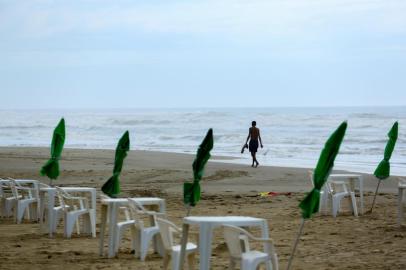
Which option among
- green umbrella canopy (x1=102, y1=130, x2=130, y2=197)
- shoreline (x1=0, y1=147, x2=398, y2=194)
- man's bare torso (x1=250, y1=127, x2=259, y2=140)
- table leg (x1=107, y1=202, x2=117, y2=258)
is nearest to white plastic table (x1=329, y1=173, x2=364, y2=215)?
shoreline (x1=0, y1=147, x2=398, y2=194)

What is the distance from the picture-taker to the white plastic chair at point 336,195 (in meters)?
13.4

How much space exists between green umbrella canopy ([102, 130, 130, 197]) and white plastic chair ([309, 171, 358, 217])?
4038 millimetres

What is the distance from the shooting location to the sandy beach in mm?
9055

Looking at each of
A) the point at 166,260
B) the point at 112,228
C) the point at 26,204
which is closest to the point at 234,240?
the point at 166,260

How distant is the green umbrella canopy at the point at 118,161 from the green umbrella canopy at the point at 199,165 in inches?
68.7

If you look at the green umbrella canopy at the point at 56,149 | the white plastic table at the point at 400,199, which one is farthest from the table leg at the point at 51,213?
the white plastic table at the point at 400,199

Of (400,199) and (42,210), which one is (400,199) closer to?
(400,199)

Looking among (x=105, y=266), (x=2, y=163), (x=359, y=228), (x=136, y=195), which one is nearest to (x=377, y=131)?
(x=2, y=163)

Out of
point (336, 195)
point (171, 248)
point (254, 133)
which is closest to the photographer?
point (171, 248)

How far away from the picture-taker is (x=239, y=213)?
551 inches

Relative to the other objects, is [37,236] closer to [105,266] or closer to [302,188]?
[105,266]

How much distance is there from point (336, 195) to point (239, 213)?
1.70 meters

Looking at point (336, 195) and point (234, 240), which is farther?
point (336, 195)

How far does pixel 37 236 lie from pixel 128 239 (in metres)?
1.32
